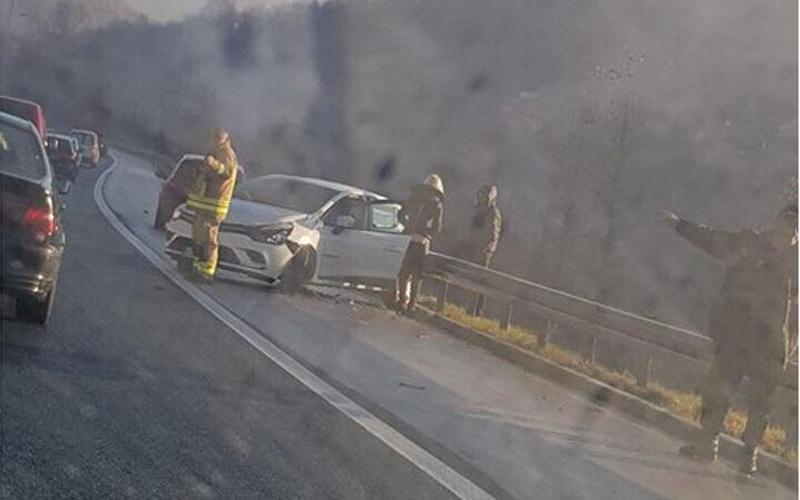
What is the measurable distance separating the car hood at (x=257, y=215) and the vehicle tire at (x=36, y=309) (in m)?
5.64

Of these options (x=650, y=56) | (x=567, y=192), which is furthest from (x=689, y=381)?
(x=650, y=56)

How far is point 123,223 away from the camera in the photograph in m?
19.6

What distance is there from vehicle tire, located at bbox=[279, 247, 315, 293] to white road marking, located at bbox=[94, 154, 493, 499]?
4.04 ft

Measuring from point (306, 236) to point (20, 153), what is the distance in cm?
622

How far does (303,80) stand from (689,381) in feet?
138

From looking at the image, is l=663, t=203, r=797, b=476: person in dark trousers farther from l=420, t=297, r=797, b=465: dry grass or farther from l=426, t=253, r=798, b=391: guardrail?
l=420, t=297, r=797, b=465: dry grass

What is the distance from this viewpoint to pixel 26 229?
7.71 meters

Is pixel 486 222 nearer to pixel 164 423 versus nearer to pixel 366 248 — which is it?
pixel 366 248

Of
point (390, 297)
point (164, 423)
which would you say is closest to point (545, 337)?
point (390, 297)

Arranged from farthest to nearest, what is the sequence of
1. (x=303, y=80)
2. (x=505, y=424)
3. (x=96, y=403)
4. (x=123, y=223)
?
(x=303, y=80) → (x=123, y=223) → (x=505, y=424) → (x=96, y=403)

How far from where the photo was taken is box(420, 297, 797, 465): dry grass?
30.4 feet

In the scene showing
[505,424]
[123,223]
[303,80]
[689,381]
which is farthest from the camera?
[303,80]

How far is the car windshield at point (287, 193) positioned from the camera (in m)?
15.0

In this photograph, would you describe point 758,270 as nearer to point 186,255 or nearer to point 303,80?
point 186,255
